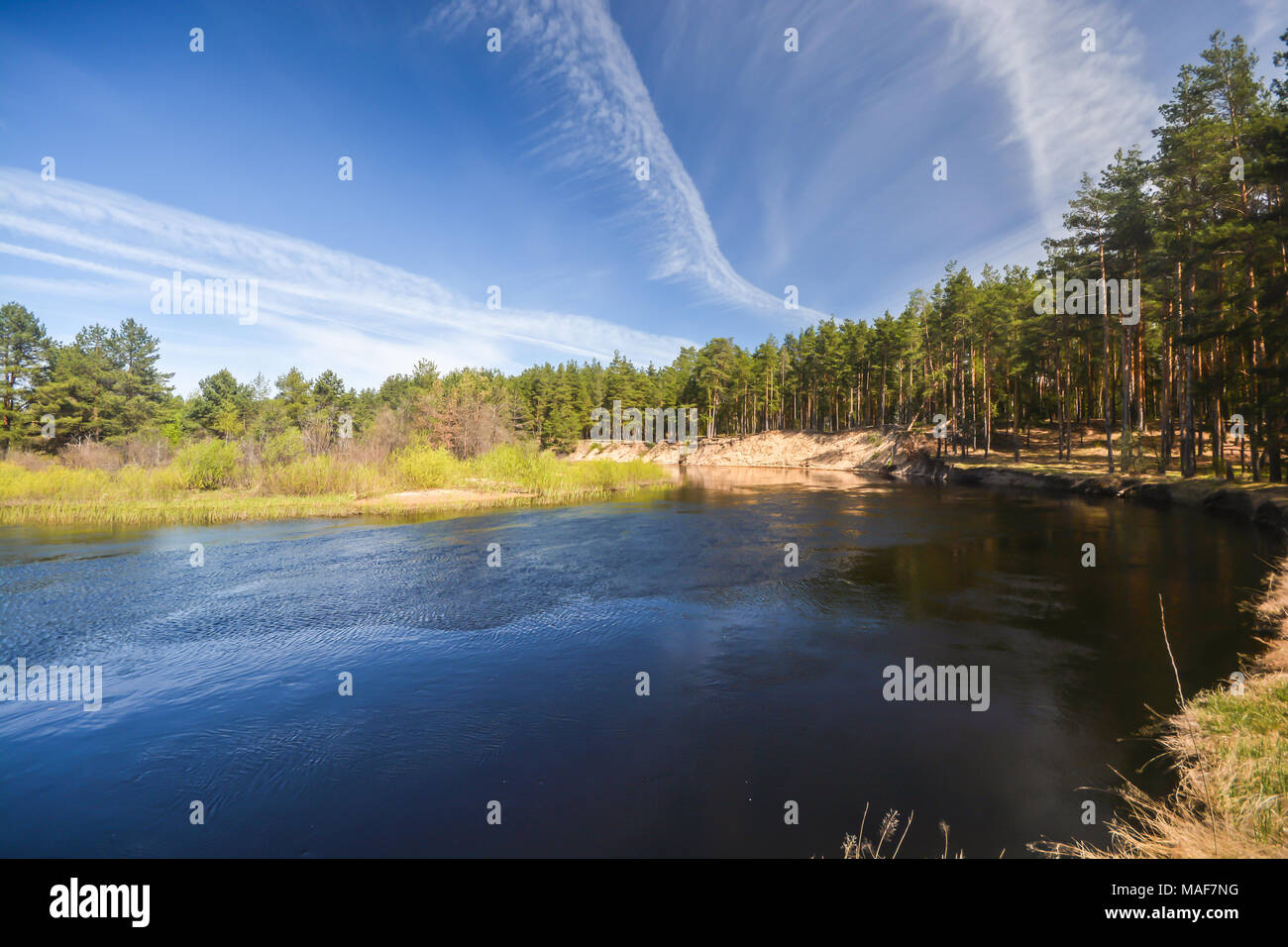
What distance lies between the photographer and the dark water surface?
5.83 m

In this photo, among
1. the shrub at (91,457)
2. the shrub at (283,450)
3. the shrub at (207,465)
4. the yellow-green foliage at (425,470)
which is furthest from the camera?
the shrub at (91,457)

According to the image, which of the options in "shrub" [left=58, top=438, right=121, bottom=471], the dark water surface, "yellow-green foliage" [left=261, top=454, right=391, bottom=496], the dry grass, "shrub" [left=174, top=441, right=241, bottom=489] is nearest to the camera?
the dry grass

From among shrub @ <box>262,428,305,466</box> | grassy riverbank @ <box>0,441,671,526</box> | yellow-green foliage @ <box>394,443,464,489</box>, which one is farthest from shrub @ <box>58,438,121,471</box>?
yellow-green foliage @ <box>394,443,464,489</box>

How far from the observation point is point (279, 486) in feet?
116

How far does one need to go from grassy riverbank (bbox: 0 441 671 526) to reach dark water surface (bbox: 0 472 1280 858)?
10.5m

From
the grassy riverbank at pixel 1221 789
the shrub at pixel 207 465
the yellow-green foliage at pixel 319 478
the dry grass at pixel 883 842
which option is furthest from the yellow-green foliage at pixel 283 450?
the grassy riverbank at pixel 1221 789

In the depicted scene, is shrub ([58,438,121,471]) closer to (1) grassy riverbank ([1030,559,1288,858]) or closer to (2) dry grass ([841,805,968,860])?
(2) dry grass ([841,805,968,860])

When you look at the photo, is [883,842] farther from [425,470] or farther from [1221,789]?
[425,470]

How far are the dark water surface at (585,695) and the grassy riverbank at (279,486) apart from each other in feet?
34.3

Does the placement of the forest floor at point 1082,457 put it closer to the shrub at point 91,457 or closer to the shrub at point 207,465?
the shrub at point 207,465

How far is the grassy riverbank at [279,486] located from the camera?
2870 centimetres

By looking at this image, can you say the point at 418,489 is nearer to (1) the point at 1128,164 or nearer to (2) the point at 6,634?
(2) the point at 6,634

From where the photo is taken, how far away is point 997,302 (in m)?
51.6

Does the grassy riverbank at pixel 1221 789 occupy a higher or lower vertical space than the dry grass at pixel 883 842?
higher
